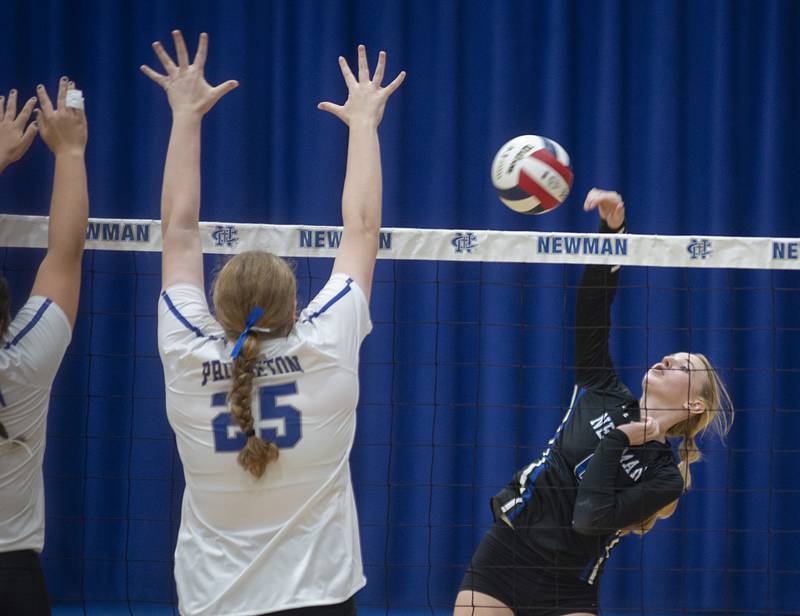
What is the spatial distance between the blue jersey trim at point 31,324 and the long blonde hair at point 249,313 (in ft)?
2.05

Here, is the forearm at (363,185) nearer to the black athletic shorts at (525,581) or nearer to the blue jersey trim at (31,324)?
the blue jersey trim at (31,324)

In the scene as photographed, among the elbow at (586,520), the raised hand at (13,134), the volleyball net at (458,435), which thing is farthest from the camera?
the volleyball net at (458,435)

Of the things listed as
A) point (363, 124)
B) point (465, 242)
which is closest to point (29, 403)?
point (363, 124)

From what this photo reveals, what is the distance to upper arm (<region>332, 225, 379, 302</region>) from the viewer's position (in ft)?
7.93

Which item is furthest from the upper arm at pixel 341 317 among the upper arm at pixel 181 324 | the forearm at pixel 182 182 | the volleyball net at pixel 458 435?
the volleyball net at pixel 458 435

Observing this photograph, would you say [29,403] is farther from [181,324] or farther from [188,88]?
[188,88]

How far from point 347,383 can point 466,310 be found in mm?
3990

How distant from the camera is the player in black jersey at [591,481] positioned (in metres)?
3.58

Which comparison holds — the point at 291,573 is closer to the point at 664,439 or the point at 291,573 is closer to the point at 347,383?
the point at 347,383

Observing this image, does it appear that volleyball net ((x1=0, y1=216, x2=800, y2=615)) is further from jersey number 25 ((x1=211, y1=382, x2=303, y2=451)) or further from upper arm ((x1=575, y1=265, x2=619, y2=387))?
jersey number 25 ((x1=211, y1=382, x2=303, y2=451))

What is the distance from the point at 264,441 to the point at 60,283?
3.02 ft

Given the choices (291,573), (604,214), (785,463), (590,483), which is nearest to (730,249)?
(604,214)

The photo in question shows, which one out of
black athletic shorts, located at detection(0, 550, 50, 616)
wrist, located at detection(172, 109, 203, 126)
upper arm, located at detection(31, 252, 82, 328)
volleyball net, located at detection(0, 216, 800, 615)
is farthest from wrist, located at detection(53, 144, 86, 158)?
volleyball net, located at detection(0, 216, 800, 615)

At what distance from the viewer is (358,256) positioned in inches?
96.4
